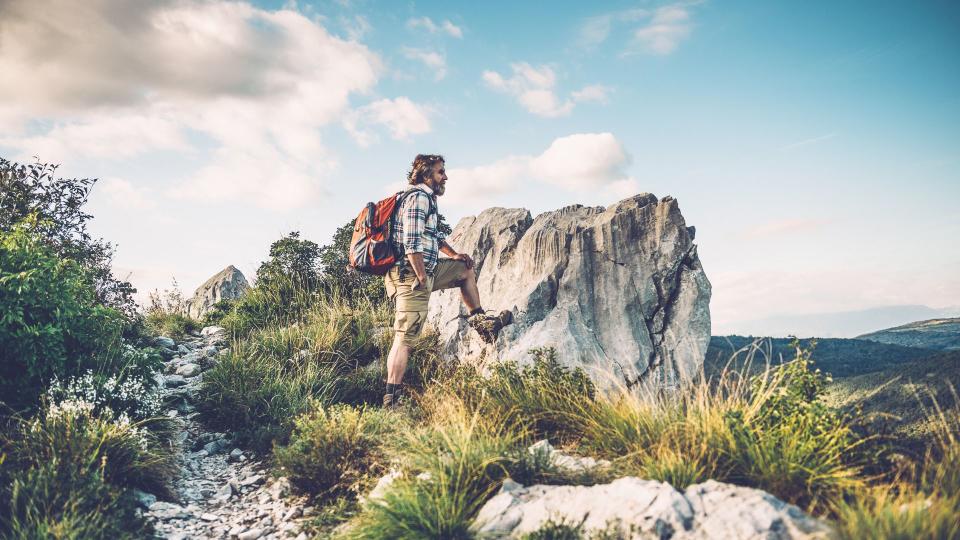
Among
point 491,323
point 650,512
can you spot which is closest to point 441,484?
point 650,512

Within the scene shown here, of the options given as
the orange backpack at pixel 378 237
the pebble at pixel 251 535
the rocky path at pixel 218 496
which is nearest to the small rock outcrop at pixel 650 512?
the rocky path at pixel 218 496

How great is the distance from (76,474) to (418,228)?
4.11 m

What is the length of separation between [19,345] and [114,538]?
2771 mm

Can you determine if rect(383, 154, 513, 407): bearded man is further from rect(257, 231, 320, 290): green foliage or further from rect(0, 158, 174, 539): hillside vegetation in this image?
rect(257, 231, 320, 290): green foliage

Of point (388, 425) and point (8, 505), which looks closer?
point (8, 505)

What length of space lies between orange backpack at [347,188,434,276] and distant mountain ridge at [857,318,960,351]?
71960 mm

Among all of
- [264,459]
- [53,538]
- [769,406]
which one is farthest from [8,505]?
[769,406]

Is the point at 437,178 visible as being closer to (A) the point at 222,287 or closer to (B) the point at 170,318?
(B) the point at 170,318

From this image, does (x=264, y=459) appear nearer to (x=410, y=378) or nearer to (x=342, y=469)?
(x=342, y=469)

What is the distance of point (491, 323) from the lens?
335 inches

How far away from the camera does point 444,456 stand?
4562 millimetres

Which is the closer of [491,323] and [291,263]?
[491,323]

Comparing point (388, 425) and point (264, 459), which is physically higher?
point (388, 425)

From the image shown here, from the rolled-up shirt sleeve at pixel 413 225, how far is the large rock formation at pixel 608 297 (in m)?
2.34
